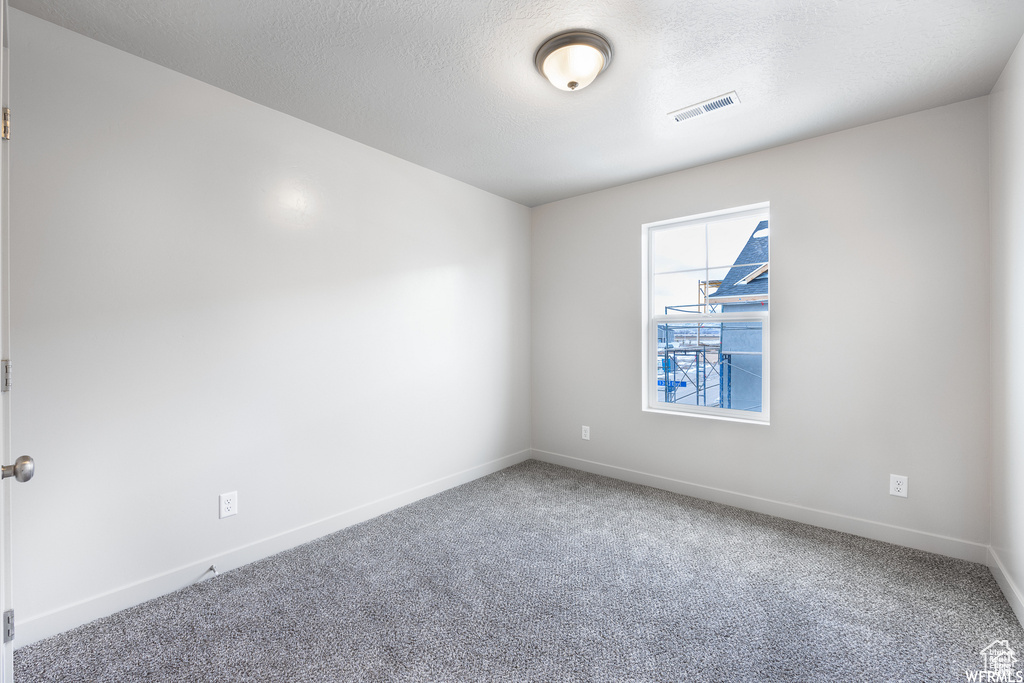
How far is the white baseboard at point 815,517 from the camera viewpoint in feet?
7.88

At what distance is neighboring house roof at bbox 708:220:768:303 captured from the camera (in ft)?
10.3

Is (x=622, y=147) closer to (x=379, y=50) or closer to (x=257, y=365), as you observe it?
(x=379, y=50)

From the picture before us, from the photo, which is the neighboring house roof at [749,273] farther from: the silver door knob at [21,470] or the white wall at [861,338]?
the silver door knob at [21,470]

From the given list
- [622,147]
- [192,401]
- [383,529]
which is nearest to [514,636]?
[383,529]

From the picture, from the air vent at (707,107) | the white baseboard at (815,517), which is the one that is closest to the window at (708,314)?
the white baseboard at (815,517)

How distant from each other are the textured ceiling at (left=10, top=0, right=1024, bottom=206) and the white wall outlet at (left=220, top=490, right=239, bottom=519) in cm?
206

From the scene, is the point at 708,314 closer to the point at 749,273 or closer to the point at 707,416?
the point at 749,273

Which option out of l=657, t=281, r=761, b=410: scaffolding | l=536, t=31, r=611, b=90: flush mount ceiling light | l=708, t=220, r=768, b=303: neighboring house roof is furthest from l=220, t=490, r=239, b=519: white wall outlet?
l=708, t=220, r=768, b=303: neighboring house roof

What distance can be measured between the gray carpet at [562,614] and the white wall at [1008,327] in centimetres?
24

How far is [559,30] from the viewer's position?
1.85 meters

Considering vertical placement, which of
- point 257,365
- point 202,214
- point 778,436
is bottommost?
point 778,436

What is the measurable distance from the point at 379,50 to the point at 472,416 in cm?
258

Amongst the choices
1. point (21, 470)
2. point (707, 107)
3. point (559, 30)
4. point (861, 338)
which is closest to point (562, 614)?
point (21, 470)

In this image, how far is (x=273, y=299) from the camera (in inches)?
98.4
